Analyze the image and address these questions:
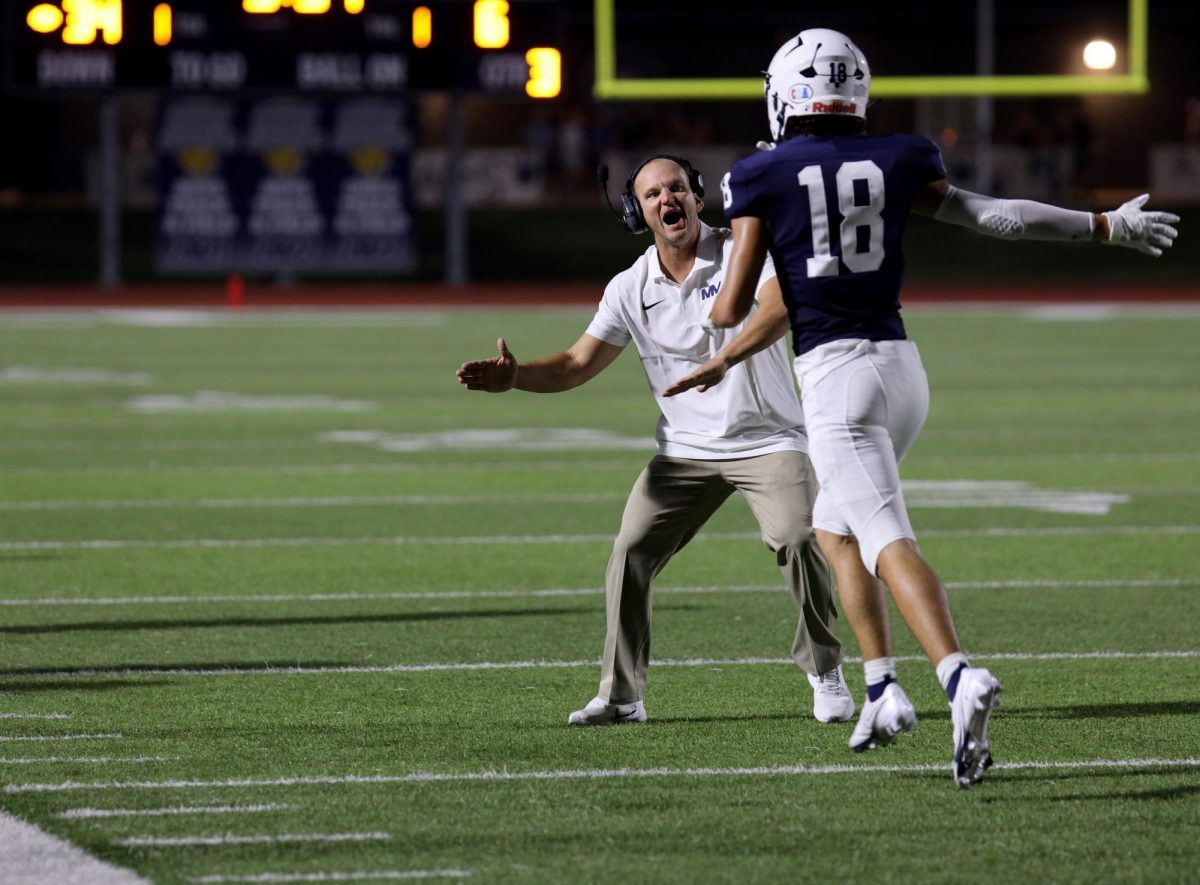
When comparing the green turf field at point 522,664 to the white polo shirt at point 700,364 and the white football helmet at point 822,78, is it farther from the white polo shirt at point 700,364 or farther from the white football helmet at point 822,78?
the white football helmet at point 822,78

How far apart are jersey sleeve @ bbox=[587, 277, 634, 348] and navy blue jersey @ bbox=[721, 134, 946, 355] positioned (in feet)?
3.05

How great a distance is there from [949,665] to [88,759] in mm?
2074

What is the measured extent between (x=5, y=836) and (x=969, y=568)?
16.7ft

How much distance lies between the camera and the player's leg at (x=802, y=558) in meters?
5.92

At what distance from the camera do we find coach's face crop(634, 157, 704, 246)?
5.94 metres

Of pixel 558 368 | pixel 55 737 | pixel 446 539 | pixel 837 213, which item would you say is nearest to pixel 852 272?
pixel 837 213

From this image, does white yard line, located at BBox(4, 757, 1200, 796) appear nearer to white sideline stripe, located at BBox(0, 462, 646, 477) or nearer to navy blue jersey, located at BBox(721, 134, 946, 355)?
navy blue jersey, located at BBox(721, 134, 946, 355)

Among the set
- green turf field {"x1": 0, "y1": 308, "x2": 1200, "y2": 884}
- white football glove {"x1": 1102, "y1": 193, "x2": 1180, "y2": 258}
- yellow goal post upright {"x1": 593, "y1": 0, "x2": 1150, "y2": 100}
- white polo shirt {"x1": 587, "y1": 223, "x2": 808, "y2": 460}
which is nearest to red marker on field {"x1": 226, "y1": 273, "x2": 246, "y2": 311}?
yellow goal post upright {"x1": 593, "y1": 0, "x2": 1150, "y2": 100}

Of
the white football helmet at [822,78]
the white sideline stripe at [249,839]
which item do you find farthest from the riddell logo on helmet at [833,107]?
the white sideline stripe at [249,839]

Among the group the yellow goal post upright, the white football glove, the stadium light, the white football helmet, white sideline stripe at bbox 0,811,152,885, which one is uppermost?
the stadium light

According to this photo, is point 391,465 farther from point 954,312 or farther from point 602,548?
point 954,312

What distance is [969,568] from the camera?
8.97 m

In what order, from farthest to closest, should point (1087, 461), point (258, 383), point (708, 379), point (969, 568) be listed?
point (258, 383), point (1087, 461), point (969, 568), point (708, 379)

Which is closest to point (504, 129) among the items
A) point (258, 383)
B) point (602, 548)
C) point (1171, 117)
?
point (1171, 117)
